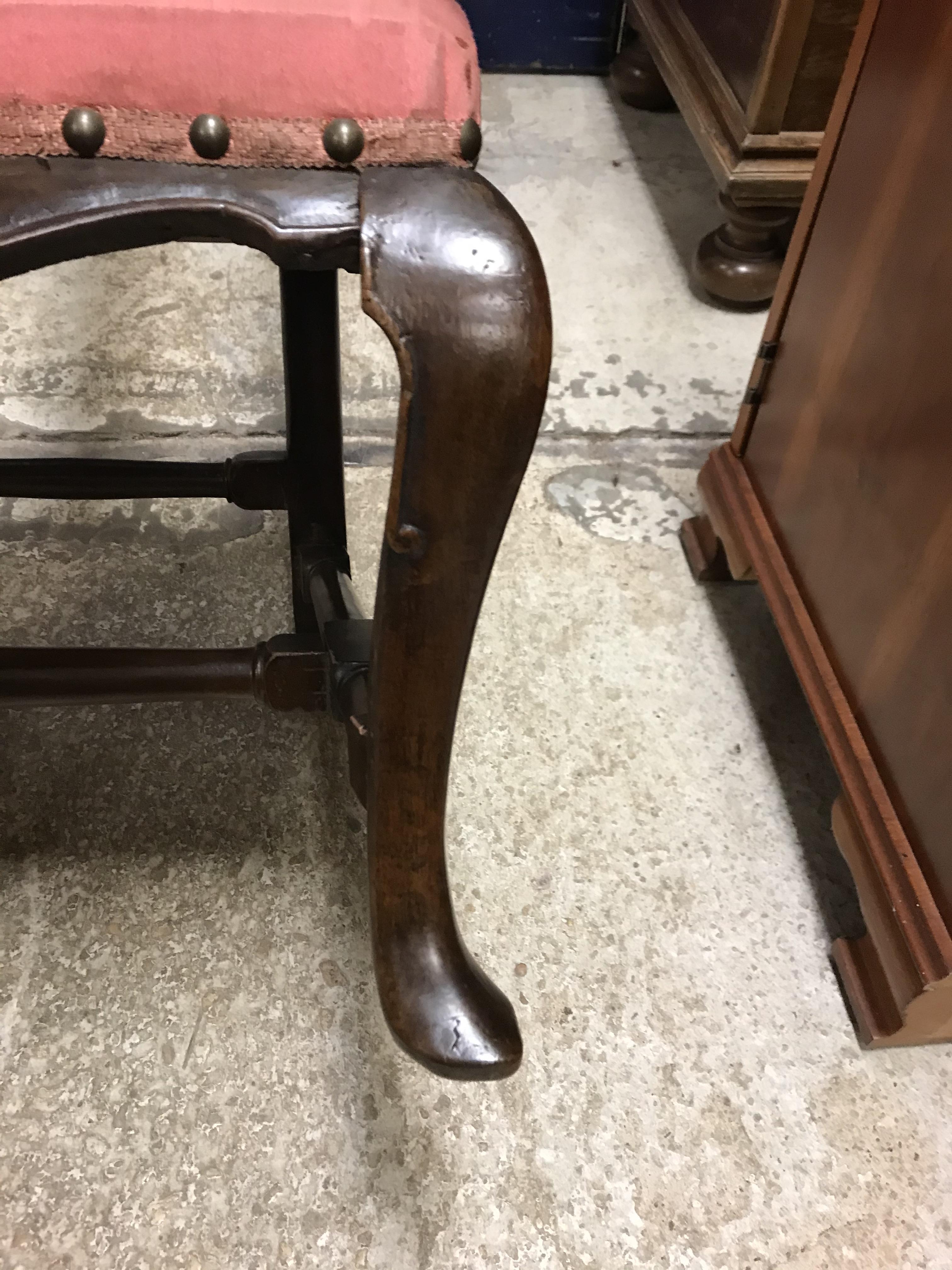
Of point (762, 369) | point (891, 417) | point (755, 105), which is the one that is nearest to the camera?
point (891, 417)

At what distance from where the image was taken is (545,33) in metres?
1.92

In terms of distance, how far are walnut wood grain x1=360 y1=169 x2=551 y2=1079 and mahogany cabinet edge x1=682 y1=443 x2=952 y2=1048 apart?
31cm

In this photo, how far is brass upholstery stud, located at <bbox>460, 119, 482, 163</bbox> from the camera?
40cm

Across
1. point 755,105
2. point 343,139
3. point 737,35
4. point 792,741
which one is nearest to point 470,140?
point 343,139

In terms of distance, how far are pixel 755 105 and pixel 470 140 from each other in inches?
39.4

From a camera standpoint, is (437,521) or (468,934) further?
(468,934)

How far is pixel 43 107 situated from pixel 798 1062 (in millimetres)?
729

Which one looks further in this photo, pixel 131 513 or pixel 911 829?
pixel 131 513

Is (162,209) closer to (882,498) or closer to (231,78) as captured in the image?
(231,78)

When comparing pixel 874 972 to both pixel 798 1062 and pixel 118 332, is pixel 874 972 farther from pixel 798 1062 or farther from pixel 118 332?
pixel 118 332

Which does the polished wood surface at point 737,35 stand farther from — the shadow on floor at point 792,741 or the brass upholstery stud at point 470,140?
the brass upholstery stud at point 470,140

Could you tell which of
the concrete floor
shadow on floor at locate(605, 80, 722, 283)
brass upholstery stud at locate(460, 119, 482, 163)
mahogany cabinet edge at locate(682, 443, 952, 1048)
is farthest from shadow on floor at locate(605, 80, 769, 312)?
brass upholstery stud at locate(460, 119, 482, 163)

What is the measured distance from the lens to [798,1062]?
2.29 feet

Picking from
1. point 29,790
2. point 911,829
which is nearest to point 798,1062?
point 911,829
